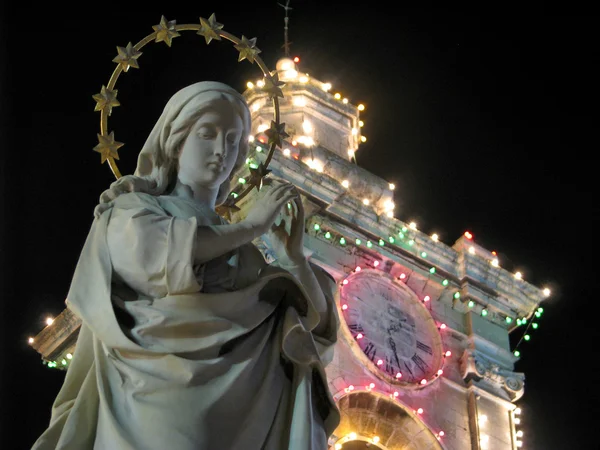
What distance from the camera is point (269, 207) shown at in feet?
16.2

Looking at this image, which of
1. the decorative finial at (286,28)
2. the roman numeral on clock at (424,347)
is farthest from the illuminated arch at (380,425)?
the decorative finial at (286,28)

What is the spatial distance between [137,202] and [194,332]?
0.75 metres

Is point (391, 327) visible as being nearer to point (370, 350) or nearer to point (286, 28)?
point (370, 350)

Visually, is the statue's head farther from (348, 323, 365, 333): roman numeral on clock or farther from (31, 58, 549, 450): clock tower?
(348, 323, 365, 333): roman numeral on clock

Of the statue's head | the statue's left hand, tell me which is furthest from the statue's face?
the statue's left hand

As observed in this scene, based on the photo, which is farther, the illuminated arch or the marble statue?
Result: the illuminated arch

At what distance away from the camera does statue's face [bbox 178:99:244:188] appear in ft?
17.2

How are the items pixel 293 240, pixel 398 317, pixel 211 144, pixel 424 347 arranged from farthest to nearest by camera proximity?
1. pixel 424 347
2. pixel 398 317
3. pixel 211 144
4. pixel 293 240

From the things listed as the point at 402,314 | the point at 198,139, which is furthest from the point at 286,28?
the point at 198,139

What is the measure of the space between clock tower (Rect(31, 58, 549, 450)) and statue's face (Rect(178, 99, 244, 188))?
11.1 m

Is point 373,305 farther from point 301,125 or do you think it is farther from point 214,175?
point 214,175

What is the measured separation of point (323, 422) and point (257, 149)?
44.8ft

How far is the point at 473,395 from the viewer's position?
19.5 m

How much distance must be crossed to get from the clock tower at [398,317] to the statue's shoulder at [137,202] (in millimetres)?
11324
